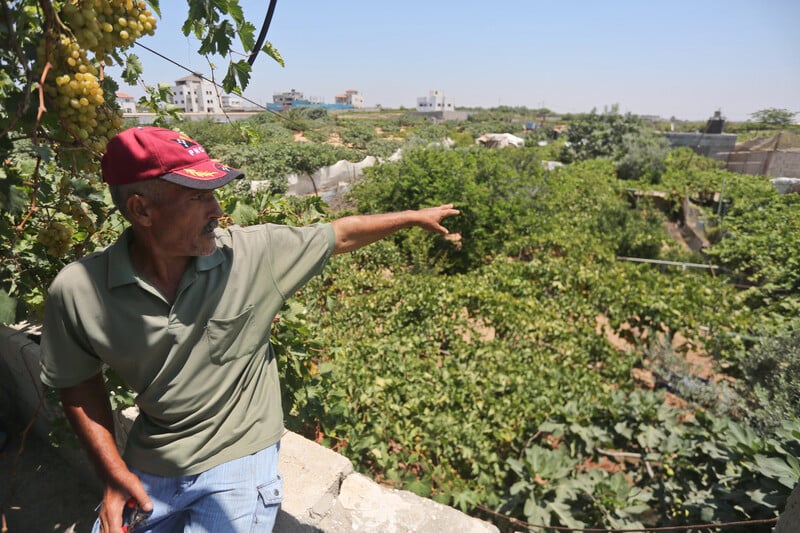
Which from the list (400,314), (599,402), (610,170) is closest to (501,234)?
(400,314)

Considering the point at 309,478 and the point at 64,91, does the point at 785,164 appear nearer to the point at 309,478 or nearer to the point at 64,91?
the point at 309,478

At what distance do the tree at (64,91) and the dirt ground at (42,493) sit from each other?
3.98 ft

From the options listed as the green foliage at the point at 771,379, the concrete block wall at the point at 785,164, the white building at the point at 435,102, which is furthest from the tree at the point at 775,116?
the white building at the point at 435,102

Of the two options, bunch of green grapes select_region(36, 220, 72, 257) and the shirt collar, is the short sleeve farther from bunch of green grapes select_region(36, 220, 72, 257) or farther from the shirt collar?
bunch of green grapes select_region(36, 220, 72, 257)

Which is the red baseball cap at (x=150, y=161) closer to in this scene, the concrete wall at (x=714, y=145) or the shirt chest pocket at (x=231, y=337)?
the shirt chest pocket at (x=231, y=337)

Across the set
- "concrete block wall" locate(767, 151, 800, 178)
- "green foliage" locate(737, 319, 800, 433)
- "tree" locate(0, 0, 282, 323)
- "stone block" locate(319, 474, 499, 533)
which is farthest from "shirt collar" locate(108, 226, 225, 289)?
"concrete block wall" locate(767, 151, 800, 178)

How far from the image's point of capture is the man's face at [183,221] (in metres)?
1.23

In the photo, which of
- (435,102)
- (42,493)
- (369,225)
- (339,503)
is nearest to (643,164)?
(369,225)

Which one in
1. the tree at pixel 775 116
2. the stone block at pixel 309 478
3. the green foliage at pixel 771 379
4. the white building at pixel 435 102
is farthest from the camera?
the white building at pixel 435 102

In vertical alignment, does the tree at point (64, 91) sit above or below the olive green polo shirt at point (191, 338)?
above

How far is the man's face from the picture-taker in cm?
123

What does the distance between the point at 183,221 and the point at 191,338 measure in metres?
0.35

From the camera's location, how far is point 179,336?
1.28 meters

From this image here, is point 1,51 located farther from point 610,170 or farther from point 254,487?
point 610,170
